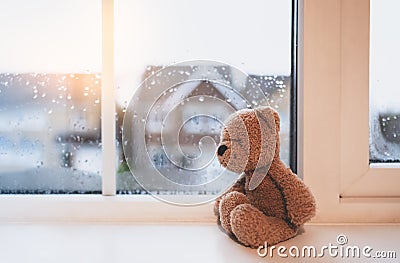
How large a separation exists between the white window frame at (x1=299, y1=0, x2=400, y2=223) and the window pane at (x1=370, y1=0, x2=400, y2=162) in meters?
0.06

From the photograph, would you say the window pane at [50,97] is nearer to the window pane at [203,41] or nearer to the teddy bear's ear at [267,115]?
the window pane at [203,41]

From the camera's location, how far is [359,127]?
946 mm

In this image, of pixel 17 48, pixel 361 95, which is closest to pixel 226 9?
pixel 361 95

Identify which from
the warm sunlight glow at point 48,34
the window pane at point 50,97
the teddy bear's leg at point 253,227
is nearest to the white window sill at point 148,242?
the teddy bear's leg at point 253,227

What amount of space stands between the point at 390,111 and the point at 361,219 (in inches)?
9.7

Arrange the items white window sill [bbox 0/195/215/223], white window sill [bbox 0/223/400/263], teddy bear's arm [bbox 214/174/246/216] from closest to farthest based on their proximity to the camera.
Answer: white window sill [bbox 0/223/400/263] → teddy bear's arm [bbox 214/174/246/216] → white window sill [bbox 0/195/215/223]

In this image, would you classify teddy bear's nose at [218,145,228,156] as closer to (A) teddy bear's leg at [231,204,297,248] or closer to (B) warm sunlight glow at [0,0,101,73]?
(A) teddy bear's leg at [231,204,297,248]

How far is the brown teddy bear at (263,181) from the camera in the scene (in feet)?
2.57

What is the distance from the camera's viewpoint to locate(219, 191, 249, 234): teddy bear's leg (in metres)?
0.81

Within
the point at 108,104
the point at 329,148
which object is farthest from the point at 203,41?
the point at 329,148

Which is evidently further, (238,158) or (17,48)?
(17,48)

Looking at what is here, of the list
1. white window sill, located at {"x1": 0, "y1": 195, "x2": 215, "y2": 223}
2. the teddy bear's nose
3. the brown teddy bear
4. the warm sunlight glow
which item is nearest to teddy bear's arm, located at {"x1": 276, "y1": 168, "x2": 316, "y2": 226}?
the brown teddy bear

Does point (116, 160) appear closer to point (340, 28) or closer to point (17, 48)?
point (17, 48)

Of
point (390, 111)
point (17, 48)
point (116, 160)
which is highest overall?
point (17, 48)
